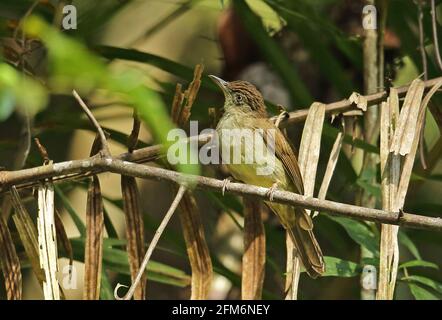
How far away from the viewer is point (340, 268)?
9.93ft

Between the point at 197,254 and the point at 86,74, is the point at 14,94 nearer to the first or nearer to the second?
the point at 86,74

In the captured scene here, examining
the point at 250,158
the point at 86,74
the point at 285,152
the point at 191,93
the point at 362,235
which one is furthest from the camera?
the point at 250,158

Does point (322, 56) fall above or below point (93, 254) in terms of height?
above

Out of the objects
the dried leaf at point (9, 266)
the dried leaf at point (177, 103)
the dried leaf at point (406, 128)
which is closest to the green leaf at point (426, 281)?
the dried leaf at point (406, 128)

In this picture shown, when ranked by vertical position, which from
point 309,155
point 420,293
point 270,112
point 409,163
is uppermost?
point 270,112

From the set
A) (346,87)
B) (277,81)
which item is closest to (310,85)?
(277,81)

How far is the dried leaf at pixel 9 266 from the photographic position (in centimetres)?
258

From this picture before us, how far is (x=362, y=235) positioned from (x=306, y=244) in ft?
1.22

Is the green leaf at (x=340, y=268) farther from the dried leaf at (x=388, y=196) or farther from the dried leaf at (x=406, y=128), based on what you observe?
the dried leaf at (x=406, y=128)

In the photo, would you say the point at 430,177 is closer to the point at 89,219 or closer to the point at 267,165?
the point at 267,165

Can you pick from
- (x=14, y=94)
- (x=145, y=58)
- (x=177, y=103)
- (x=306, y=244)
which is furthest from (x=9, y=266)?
(x=14, y=94)

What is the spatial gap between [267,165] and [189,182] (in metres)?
1.23

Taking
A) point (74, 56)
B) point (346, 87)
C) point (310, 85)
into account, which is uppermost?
point (310, 85)
